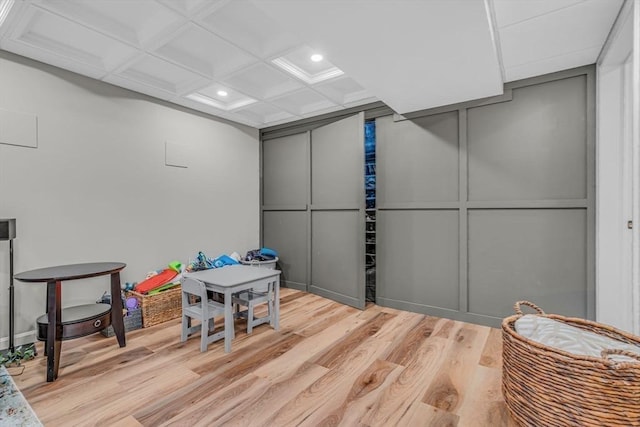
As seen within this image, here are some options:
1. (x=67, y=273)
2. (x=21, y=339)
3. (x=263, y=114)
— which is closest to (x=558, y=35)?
(x=263, y=114)

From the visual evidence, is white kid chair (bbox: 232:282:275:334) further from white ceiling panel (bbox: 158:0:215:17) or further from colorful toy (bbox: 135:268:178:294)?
white ceiling panel (bbox: 158:0:215:17)

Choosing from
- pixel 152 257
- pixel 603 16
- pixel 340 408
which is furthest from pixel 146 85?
pixel 603 16

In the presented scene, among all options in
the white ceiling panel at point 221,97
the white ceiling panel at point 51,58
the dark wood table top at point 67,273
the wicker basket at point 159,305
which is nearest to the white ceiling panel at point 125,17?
the white ceiling panel at point 51,58

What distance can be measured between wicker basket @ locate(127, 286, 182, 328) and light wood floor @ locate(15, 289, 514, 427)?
0.42 ft

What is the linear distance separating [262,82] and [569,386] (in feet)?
11.1

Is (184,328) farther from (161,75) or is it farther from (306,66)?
(306,66)

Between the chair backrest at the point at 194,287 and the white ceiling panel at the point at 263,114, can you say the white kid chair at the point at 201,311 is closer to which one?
the chair backrest at the point at 194,287

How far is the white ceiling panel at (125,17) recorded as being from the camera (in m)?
2.08

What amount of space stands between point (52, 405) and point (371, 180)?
3.39 m

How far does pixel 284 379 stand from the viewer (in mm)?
2104

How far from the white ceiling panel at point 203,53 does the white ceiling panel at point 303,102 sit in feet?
2.60

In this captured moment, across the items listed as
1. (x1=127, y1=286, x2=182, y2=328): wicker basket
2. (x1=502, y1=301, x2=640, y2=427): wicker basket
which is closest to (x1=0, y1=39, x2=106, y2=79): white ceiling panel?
(x1=127, y1=286, x2=182, y2=328): wicker basket

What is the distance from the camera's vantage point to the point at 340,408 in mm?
1802

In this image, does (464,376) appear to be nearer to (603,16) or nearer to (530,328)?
(530,328)
